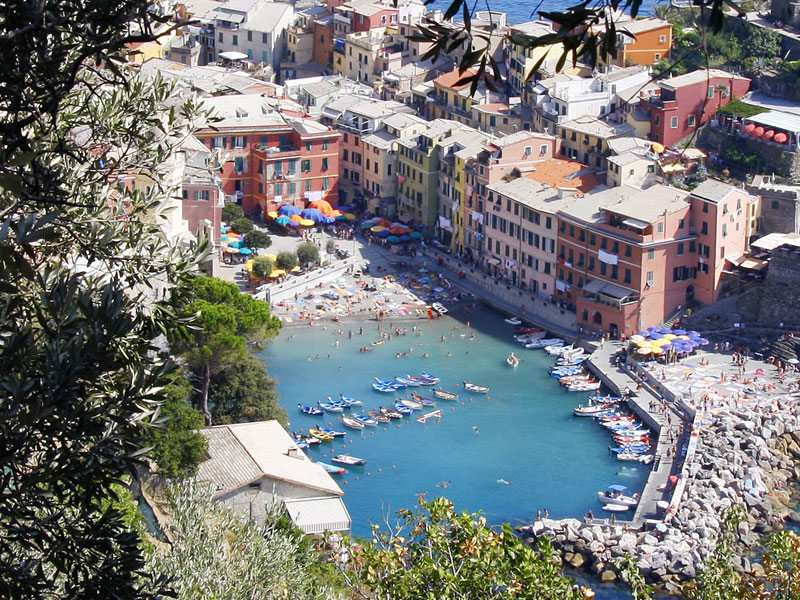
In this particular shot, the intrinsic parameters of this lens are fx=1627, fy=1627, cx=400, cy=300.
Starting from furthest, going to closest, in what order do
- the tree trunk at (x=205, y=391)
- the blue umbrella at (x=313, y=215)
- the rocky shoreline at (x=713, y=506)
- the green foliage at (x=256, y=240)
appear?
the blue umbrella at (x=313, y=215) → the green foliage at (x=256, y=240) → the tree trunk at (x=205, y=391) → the rocky shoreline at (x=713, y=506)

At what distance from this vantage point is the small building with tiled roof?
88.6ft

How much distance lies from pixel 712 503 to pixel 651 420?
3908 millimetres

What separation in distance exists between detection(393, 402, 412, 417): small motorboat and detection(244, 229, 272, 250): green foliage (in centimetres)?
979

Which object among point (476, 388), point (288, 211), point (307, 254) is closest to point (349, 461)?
point (476, 388)

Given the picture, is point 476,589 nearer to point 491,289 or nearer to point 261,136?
point 491,289

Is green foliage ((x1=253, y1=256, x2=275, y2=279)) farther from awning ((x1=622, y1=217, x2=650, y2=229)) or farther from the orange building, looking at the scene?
the orange building

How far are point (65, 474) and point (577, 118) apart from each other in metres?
41.3

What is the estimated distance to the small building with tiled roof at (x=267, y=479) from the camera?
27.0m

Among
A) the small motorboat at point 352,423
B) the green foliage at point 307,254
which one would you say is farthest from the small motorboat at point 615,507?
the green foliage at point 307,254

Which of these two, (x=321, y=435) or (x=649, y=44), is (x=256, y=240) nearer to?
(x=321, y=435)

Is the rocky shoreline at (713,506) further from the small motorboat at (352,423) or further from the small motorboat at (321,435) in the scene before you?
the small motorboat at (352,423)

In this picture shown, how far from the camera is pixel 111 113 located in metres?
9.06

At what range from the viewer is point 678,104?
150ft

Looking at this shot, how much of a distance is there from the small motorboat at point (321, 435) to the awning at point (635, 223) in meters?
10.1
